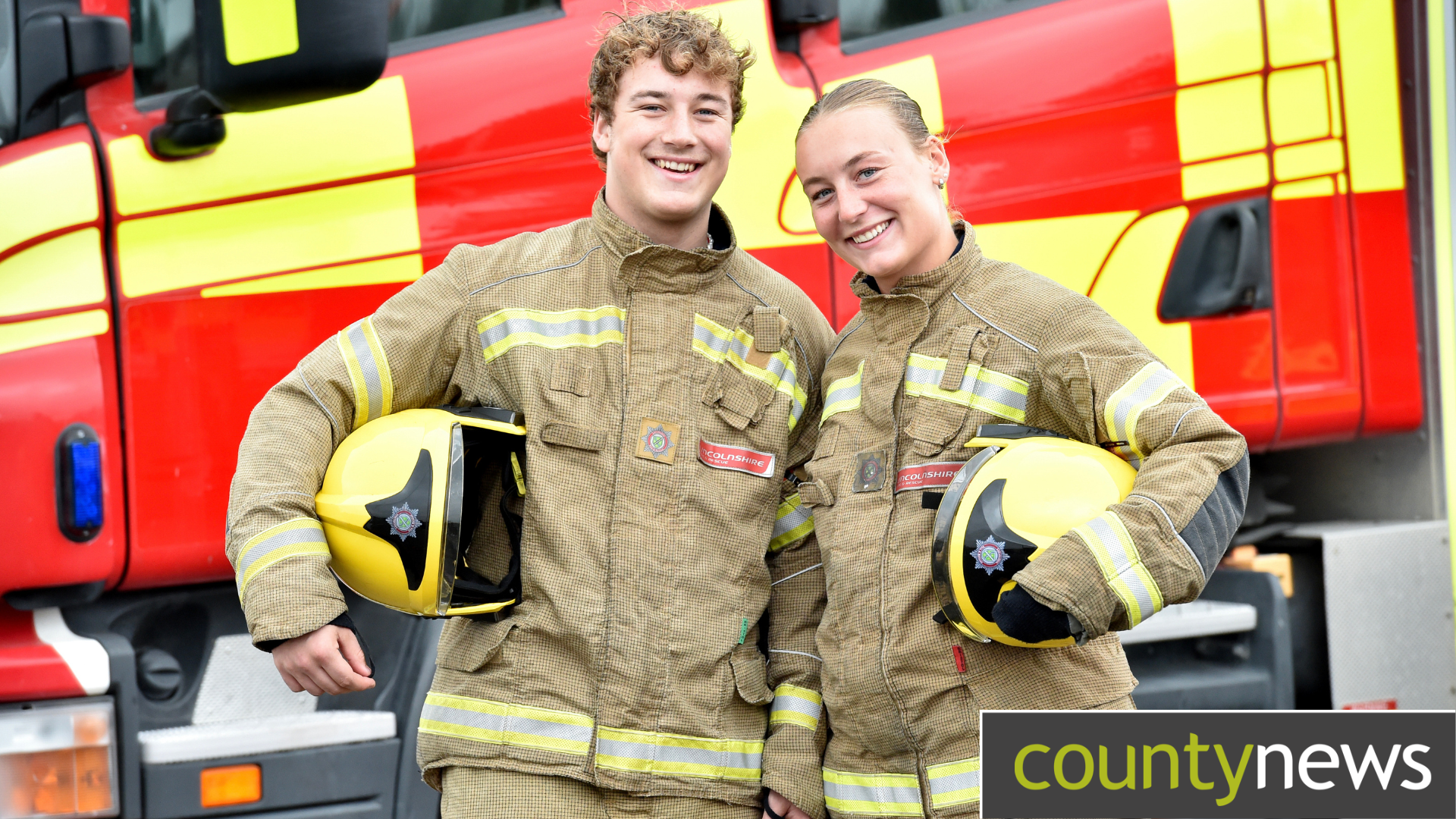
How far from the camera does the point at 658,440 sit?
190 centimetres

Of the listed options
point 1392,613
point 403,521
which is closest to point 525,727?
point 403,521

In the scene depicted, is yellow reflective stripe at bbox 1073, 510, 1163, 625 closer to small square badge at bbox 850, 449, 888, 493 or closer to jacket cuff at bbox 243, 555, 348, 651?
small square badge at bbox 850, 449, 888, 493

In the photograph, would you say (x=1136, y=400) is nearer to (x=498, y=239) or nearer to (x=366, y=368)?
(x=366, y=368)

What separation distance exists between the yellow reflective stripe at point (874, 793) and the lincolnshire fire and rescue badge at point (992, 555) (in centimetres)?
33

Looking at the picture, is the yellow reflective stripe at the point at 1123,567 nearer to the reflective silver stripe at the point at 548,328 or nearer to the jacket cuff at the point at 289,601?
the reflective silver stripe at the point at 548,328

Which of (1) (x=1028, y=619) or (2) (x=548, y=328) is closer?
(1) (x=1028, y=619)

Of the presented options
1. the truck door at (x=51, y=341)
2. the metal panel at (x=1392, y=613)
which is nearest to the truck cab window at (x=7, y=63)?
the truck door at (x=51, y=341)

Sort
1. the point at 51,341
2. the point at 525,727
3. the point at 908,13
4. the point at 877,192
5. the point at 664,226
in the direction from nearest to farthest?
the point at 525,727
the point at 877,192
the point at 664,226
the point at 51,341
the point at 908,13

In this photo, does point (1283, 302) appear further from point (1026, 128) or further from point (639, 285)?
point (639, 285)

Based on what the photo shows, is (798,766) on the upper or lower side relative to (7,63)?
lower

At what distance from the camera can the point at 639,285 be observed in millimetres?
1973

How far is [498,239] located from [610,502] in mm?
824

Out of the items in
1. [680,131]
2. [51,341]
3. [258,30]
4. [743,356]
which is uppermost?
[258,30]

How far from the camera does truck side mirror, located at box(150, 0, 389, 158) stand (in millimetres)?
2049
